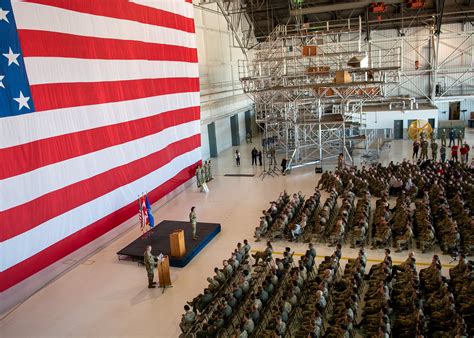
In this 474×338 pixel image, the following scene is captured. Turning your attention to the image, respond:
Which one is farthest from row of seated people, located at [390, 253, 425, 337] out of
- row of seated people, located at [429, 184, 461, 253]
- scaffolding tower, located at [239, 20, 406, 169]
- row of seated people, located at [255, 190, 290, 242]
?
scaffolding tower, located at [239, 20, 406, 169]

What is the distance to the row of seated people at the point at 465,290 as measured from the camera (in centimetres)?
763

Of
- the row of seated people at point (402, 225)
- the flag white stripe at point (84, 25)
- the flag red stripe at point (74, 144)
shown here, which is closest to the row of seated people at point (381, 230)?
the row of seated people at point (402, 225)

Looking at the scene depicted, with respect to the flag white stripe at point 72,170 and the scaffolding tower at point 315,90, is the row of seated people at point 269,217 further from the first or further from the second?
the scaffolding tower at point 315,90

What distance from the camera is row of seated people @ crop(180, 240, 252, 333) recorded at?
8.45 meters

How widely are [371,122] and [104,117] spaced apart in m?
21.2

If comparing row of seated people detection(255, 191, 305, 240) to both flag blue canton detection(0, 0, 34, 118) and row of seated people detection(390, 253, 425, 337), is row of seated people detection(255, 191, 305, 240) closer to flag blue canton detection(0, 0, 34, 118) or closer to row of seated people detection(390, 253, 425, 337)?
row of seated people detection(390, 253, 425, 337)

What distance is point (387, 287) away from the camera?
8.49 m

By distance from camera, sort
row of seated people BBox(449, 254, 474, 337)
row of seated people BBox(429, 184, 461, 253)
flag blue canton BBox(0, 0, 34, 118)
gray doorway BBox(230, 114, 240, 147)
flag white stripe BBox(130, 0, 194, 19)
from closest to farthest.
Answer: row of seated people BBox(449, 254, 474, 337) → flag blue canton BBox(0, 0, 34, 118) → row of seated people BBox(429, 184, 461, 253) → flag white stripe BBox(130, 0, 194, 19) → gray doorway BBox(230, 114, 240, 147)

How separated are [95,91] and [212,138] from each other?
605 inches

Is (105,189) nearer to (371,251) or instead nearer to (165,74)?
(165,74)

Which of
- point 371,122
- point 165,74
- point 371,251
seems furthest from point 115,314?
point 371,122

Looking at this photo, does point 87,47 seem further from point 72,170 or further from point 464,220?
point 464,220

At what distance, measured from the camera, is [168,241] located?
43.4ft

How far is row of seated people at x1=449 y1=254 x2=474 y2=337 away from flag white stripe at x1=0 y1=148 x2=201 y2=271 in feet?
33.0
